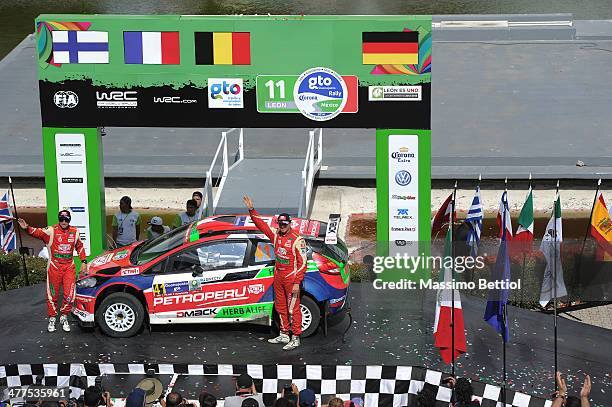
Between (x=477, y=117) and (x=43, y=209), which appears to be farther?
(x=477, y=117)

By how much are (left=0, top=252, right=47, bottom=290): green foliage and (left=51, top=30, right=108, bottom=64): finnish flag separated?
316 centimetres

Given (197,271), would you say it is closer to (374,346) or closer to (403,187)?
(374,346)

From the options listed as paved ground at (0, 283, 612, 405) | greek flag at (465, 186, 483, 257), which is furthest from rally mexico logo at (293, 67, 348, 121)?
paved ground at (0, 283, 612, 405)

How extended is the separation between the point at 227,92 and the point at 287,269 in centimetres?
324

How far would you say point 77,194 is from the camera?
1527 centimetres

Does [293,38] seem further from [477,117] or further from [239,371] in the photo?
[477,117]

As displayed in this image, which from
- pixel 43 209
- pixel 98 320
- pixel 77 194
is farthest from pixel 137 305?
pixel 43 209

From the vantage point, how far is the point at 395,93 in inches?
562

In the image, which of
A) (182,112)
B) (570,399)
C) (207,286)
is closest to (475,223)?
(207,286)

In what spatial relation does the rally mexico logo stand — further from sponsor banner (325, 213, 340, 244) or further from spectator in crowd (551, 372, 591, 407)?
spectator in crowd (551, 372, 591, 407)

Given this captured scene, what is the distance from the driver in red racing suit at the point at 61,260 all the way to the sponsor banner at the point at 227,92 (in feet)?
8.83

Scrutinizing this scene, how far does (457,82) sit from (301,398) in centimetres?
1983

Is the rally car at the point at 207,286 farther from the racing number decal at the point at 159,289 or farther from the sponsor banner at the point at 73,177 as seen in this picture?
the sponsor banner at the point at 73,177

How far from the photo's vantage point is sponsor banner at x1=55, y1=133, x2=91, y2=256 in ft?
49.3
